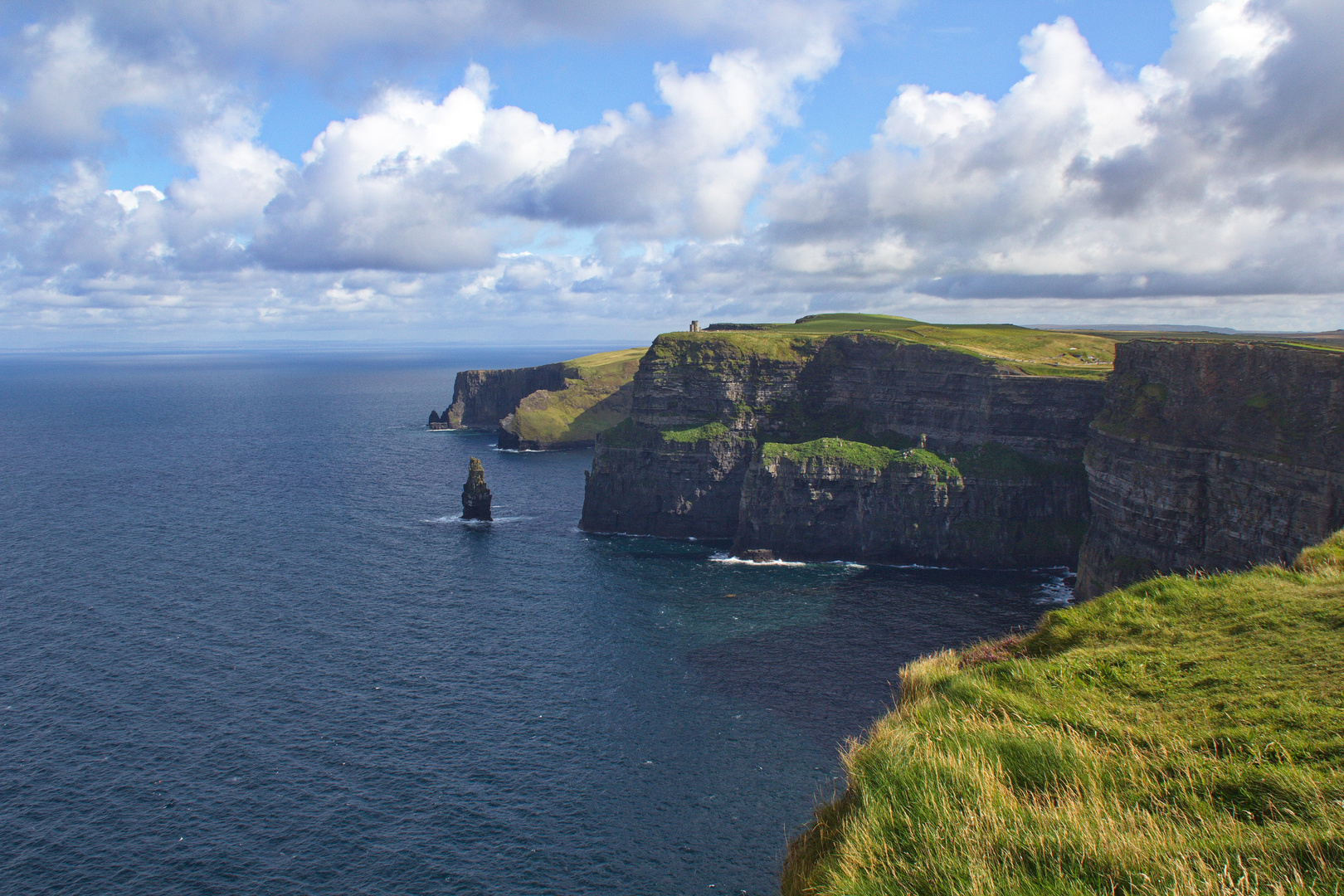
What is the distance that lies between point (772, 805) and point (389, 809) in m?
22.3

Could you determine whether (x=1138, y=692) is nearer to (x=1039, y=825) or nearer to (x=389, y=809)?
(x=1039, y=825)

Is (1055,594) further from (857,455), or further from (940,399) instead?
(940,399)

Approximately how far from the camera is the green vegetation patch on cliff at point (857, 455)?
100688mm

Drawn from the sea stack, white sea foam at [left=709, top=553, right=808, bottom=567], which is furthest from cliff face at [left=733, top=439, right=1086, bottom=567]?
the sea stack

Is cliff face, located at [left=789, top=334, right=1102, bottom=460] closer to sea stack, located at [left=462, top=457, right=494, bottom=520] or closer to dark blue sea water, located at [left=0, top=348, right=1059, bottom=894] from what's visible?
dark blue sea water, located at [left=0, top=348, right=1059, bottom=894]

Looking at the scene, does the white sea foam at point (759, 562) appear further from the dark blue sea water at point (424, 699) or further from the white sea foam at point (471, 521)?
the white sea foam at point (471, 521)

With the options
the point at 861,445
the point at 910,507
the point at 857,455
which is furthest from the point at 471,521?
the point at 910,507

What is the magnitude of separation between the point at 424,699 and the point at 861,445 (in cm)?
6760

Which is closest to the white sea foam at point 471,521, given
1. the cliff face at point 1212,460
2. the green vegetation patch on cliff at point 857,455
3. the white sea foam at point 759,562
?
Result: the white sea foam at point 759,562

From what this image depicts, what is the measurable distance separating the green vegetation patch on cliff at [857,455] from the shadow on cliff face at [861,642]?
13.8 m

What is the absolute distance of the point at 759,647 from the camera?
2790 inches

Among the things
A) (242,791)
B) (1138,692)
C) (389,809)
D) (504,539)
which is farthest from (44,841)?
(504,539)

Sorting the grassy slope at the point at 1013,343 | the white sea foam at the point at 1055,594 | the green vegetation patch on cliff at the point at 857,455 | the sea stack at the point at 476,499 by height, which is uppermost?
the grassy slope at the point at 1013,343

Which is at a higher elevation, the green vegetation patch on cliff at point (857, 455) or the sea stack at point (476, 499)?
the green vegetation patch on cliff at point (857, 455)
